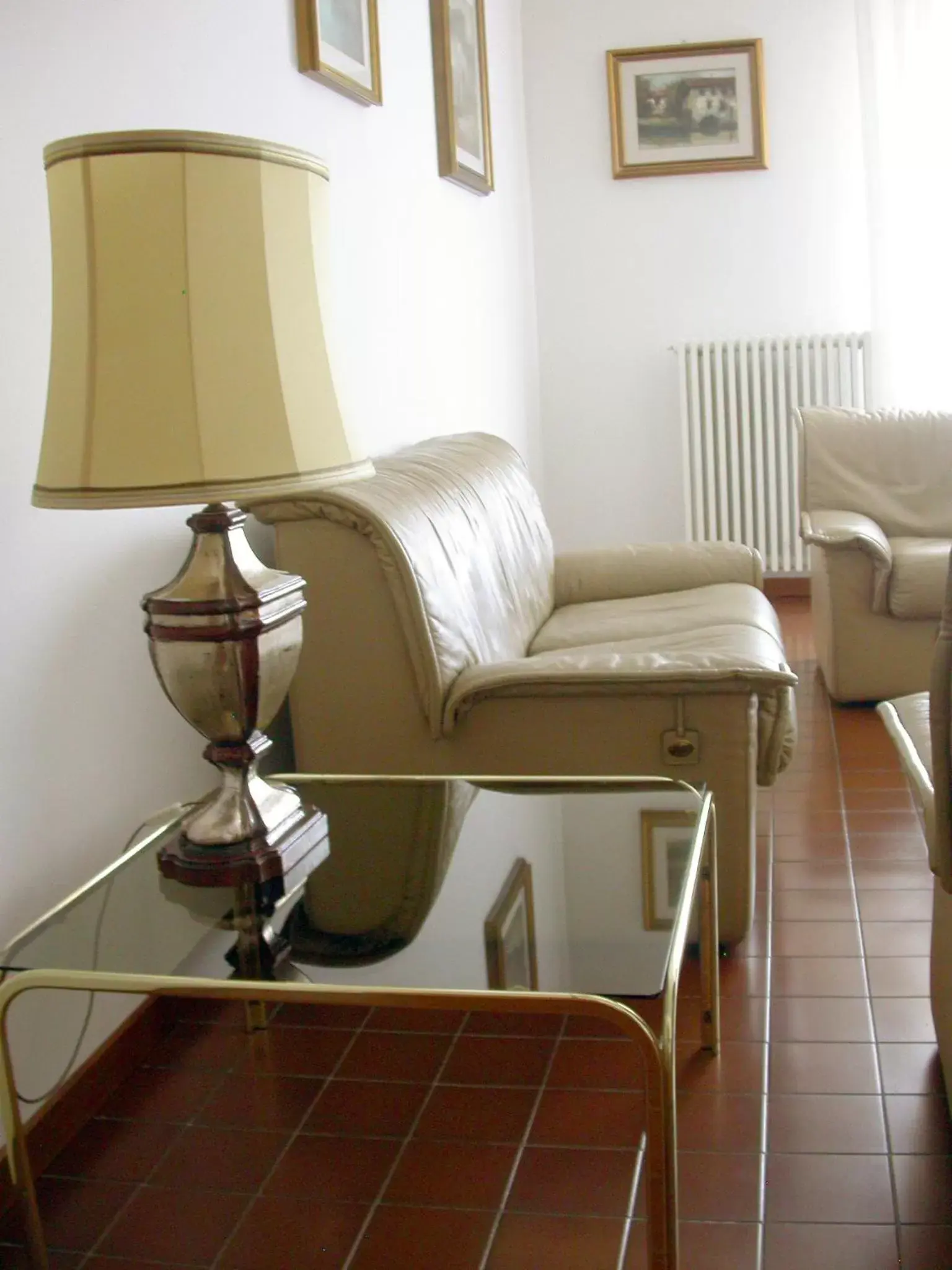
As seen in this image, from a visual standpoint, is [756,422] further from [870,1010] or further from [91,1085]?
[91,1085]

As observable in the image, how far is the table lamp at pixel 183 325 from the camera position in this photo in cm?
136

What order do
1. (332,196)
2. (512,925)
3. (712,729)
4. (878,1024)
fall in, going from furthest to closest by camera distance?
(332,196), (712,729), (878,1024), (512,925)

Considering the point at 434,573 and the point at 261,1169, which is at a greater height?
the point at 434,573

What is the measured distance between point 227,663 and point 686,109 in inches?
168

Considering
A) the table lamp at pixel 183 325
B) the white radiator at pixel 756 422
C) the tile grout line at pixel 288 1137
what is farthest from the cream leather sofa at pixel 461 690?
the white radiator at pixel 756 422

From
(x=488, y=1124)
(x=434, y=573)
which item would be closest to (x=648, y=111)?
(x=434, y=573)

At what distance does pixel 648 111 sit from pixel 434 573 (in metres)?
3.48

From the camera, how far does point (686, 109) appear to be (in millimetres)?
5168

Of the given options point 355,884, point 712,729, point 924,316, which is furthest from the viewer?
point 924,316

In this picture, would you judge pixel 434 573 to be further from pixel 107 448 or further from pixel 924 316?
pixel 924 316

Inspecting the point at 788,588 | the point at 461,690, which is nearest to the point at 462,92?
the point at 788,588

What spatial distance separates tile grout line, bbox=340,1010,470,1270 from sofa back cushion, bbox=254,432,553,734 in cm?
50

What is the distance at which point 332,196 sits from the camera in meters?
2.97

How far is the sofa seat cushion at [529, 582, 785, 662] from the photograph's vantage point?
2957 millimetres
